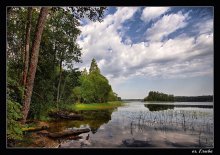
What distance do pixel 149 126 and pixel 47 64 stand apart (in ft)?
10.1

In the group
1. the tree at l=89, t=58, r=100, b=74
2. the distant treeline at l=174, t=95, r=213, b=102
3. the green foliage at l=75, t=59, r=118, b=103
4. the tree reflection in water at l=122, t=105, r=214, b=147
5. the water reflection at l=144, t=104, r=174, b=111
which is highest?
the tree at l=89, t=58, r=100, b=74

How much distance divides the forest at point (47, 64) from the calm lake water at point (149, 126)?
550mm

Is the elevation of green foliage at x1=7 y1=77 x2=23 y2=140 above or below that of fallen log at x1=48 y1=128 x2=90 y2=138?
above

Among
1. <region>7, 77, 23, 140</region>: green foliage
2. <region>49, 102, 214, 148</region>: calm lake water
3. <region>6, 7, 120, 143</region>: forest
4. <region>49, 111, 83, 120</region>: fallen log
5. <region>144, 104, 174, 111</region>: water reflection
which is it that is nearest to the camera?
<region>7, 77, 23, 140</region>: green foliage

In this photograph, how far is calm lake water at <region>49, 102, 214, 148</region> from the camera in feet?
27.2

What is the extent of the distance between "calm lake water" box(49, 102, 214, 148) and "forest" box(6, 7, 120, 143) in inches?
21.7

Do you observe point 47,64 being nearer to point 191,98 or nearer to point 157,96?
point 157,96

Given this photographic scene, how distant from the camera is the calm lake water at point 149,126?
828 cm

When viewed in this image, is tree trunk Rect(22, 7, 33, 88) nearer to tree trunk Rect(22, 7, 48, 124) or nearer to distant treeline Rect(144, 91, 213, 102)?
tree trunk Rect(22, 7, 48, 124)

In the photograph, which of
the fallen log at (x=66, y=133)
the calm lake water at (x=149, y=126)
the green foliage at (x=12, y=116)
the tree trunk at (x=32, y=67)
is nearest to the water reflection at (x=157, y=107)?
the calm lake water at (x=149, y=126)

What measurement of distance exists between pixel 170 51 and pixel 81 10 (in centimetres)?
246

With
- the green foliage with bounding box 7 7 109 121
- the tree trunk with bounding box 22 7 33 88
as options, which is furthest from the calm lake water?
the tree trunk with bounding box 22 7 33 88

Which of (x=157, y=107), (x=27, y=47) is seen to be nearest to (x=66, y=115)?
(x=27, y=47)
